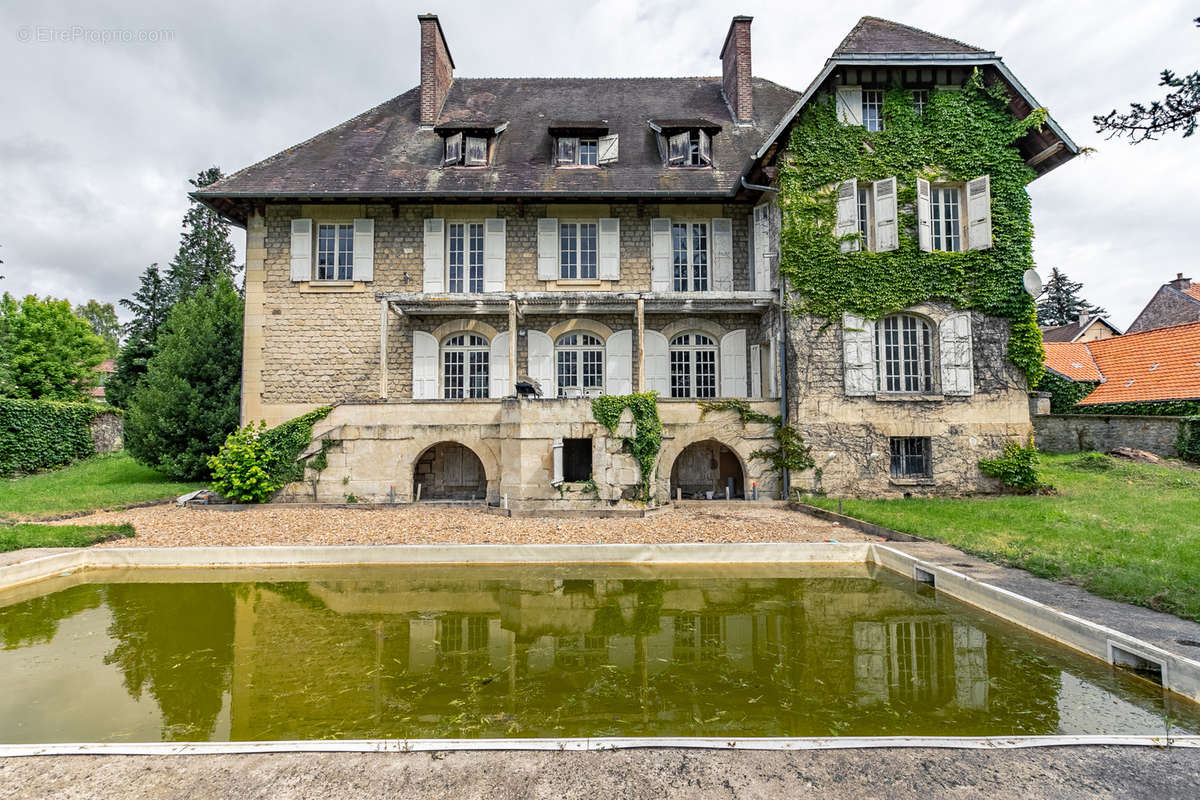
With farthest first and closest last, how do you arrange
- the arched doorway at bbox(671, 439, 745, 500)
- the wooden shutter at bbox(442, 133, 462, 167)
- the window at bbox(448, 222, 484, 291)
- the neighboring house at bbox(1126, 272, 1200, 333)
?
1. the neighboring house at bbox(1126, 272, 1200, 333)
2. the wooden shutter at bbox(442, 133, 462, 167)
3. the window at bbox(448, 222, 484, 291)
4. the arched doorway at bbox(671, 439, 745, 500)

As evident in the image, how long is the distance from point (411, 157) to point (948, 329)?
13.9 metres

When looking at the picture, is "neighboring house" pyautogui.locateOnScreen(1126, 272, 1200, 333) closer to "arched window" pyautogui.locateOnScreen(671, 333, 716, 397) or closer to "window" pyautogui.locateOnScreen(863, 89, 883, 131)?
"window" pyautogui.locateOnScreen(863, 89, 883, 131)

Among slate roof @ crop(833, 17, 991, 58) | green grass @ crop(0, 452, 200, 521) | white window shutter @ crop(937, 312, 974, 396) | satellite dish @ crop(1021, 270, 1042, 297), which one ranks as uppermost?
slate roof @ crop(833, 17, 991, 58)

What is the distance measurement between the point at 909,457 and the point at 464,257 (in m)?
11.7

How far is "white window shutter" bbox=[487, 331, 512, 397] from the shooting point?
14758mm

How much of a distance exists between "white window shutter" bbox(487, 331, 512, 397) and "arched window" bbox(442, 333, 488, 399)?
36 centimetres

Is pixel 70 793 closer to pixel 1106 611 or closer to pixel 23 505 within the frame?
pixel 1106 611

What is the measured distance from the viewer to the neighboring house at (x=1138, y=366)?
16578 millimetres

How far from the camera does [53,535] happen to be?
838 cm

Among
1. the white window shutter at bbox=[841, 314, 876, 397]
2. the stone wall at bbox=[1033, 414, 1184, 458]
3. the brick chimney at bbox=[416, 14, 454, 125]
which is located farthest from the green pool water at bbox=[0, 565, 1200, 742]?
the brick chimney at bbox=[416, 14, 454, 125]

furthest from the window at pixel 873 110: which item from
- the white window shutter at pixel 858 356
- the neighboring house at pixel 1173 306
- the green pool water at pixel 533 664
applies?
the neighboring house at pixel 1173 306

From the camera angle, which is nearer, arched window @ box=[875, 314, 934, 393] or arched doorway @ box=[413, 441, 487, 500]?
arched window @ box=[875, 314, 934, 393]

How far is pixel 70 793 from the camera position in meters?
2.84

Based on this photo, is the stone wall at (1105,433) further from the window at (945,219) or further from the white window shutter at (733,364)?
the white window shutter at (733,364)
